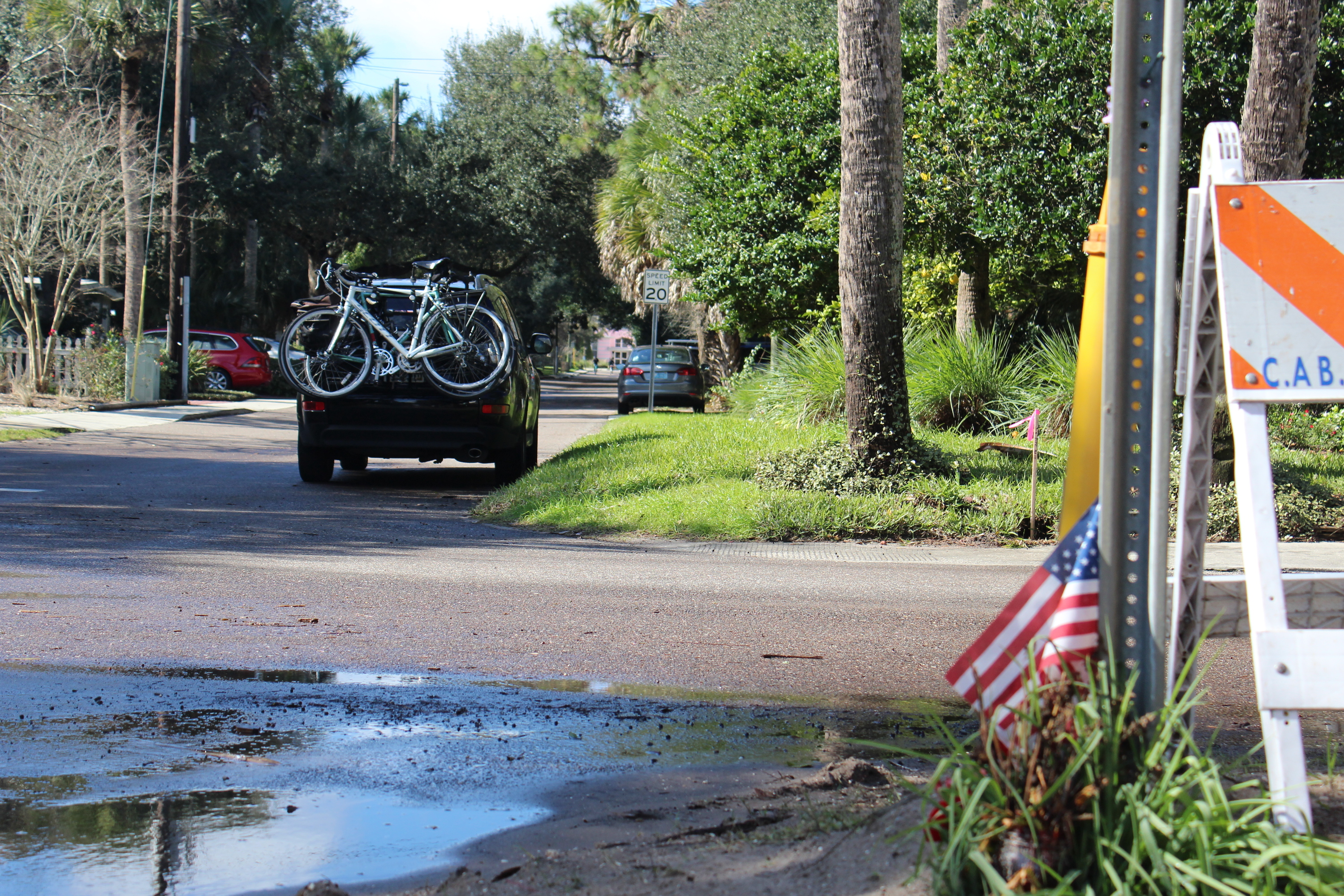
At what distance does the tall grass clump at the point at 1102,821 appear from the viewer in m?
2.31

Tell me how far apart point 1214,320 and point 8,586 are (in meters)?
6.35

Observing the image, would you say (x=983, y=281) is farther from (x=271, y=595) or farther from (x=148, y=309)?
(x=148, y=309)

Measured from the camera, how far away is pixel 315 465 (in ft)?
43.8

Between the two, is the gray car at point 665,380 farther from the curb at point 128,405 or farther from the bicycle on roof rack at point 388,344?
the bicycle on roof rack at point 388,344

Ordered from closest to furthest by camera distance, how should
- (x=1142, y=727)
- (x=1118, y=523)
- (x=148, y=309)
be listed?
(x=1142, y=727) → (x=1118, y=523) → (x=148, y=309)

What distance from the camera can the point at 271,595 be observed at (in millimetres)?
6781

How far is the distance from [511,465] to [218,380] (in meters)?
21.5

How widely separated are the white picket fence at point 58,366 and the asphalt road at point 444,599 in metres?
14.7

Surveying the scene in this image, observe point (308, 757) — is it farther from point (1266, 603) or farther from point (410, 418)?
point (410, 418)

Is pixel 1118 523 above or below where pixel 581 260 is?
below

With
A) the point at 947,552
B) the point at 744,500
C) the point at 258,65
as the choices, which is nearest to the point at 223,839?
the point at 947,552

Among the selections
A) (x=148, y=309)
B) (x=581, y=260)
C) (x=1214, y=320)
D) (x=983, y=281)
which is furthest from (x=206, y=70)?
(x=1214, y=320)

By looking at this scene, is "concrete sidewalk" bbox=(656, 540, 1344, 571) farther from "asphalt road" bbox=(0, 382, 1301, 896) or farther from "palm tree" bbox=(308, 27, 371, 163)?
"palm tree" bbox=(308, 27, 371, 163)

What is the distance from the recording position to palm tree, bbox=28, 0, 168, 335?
96.6 ft
